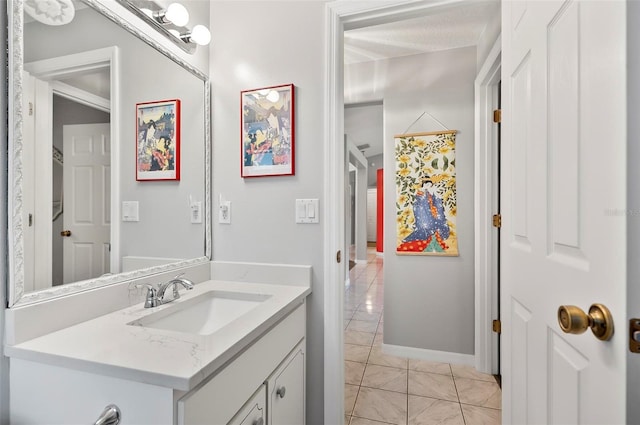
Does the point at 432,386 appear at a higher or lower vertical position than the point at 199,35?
lower

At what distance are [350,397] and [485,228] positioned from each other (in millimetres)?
1473

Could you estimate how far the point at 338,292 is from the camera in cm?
144

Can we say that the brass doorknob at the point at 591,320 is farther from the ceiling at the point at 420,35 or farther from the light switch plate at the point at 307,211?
the ceiling at the point at 420,35

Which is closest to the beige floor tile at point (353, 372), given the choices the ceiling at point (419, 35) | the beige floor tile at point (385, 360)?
the beige floor tile at point (385, 360)

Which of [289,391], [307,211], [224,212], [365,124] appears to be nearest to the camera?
[289,391]

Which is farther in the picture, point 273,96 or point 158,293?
point 273,96

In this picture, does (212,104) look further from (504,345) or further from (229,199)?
(504,345)

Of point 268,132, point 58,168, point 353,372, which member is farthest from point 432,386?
point 58,168

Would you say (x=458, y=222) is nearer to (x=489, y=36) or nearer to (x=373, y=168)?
(x=489, y=36)

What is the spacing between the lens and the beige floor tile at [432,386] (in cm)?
194

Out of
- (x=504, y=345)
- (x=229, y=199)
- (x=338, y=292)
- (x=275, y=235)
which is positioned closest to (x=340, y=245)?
(x=338, y=292)

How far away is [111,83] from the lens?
112 centimetres

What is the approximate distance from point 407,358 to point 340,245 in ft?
5.02

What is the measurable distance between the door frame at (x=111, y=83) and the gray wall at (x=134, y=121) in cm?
2
